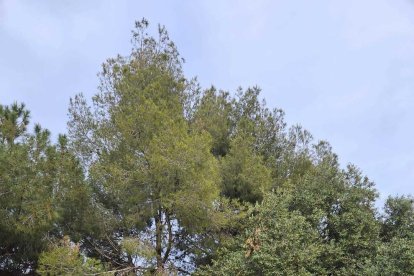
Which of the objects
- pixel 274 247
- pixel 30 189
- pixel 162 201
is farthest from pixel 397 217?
pixel 30 189

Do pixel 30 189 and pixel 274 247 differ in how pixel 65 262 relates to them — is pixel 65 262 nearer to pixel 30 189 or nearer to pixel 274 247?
pixel 30 189

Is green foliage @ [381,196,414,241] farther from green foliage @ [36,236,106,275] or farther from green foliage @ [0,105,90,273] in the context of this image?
green foliage @ [0,105,90,273]

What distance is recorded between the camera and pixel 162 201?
32.7ft

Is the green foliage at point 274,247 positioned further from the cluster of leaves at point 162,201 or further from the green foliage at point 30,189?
the green foliage at point 30,189

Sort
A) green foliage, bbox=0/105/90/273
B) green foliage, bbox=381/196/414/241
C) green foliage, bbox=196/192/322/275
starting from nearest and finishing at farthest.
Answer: green foliage, bbox=0/105/90/273 → green foliage, bbox=196/192/322/275 → green foliage, bbox=381/196/414/241

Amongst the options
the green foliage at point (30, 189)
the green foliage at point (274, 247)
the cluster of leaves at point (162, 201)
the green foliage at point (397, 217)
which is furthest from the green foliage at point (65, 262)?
the green foliage at point (397, 217)

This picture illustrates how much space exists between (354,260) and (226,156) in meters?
4.17

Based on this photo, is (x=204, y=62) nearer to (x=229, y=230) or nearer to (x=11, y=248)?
(x=229, y=230)

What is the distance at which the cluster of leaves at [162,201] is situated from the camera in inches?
348

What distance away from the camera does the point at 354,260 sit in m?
9.74

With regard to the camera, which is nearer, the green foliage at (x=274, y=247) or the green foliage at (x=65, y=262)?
the green foliage at (x=65, y=262)

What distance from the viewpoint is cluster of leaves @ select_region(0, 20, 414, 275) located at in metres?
8.83

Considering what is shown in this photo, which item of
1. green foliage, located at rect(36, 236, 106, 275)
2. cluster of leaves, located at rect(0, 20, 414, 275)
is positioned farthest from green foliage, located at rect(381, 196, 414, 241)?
green foliage, located at rect(36, 236, 106, 275)

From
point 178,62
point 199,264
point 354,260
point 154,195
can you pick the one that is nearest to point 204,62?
point 178,62
